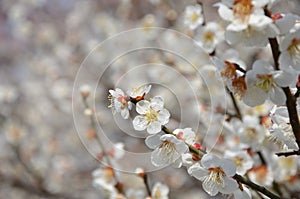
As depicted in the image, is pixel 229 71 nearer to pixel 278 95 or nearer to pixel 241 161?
pixel 278 95

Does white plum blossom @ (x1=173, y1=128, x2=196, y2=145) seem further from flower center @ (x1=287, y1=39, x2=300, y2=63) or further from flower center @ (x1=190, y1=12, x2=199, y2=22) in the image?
flower center @ (x1=190, y1=12, x2=199, y2=22)

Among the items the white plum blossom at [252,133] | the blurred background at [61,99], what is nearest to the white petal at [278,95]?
the white plum blossom at [252,133]

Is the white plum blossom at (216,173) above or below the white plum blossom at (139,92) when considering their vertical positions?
below

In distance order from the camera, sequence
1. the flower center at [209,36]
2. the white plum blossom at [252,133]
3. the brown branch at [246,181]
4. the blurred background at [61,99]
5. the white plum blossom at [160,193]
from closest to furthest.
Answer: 1. the brown branch at [246,181]
2. the white plum blossom at [160,193]
3. the white plum blossom at [252,133]
4. the flower center at [209,36]
5. the blurred background at [61,99]

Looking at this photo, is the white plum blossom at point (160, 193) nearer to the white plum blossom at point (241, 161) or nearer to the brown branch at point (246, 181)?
the white plum blossom at point (241, 161)

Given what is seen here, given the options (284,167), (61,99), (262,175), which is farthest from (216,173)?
(61,99)
